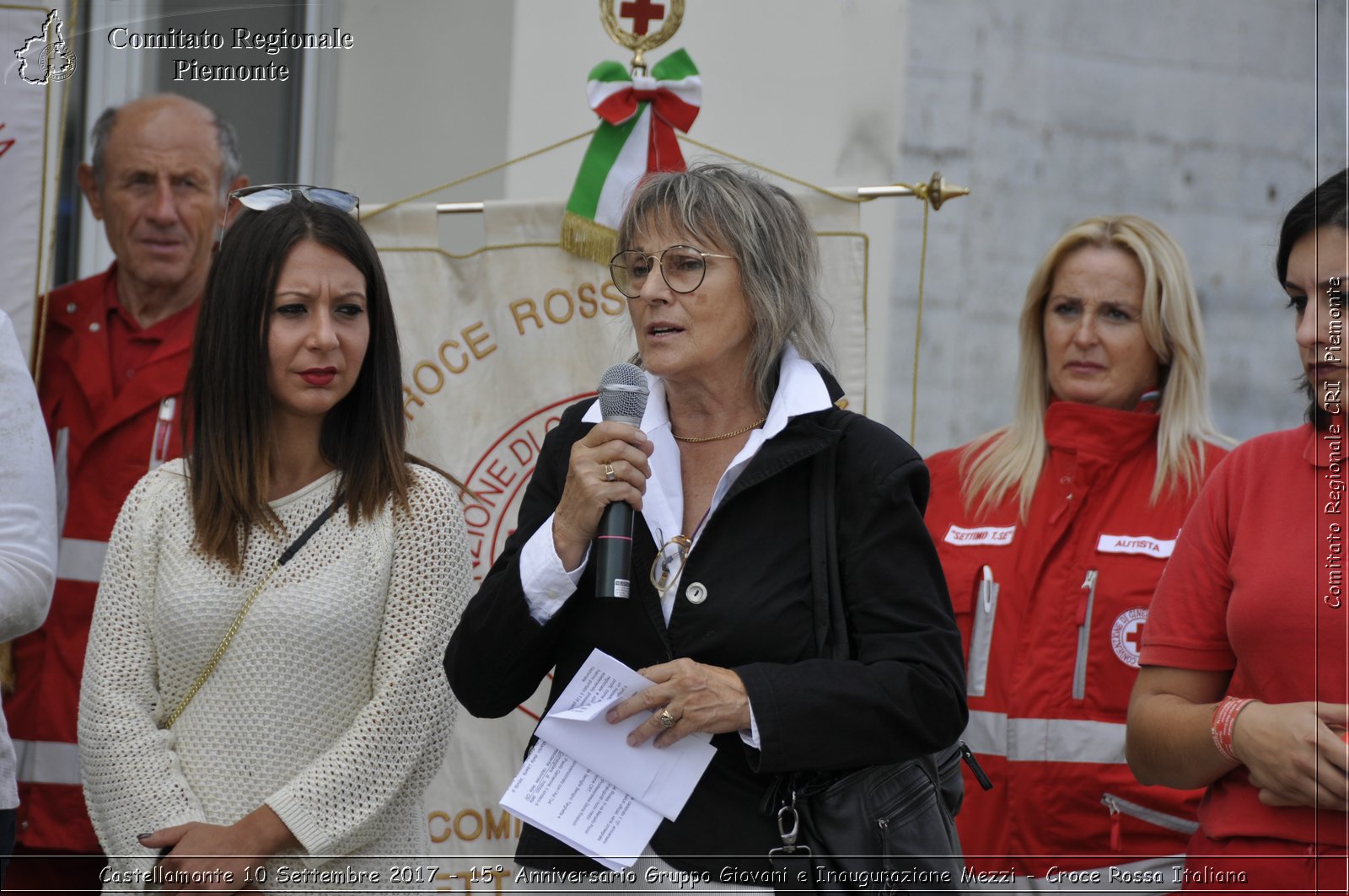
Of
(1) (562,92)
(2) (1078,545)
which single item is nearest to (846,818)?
(2) (1078,545)

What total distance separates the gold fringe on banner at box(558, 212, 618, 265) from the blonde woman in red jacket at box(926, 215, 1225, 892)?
117cm

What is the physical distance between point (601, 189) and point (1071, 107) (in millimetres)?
2930

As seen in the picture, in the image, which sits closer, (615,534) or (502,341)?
(615,534)

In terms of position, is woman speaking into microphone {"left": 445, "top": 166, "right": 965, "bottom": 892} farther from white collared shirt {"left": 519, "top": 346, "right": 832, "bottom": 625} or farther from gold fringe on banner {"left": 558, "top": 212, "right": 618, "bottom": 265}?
gold fringe on banner {"left": 558, "top": 212, "right": 618, "bottom": 265}

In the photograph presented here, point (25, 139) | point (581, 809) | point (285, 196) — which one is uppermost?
point (25, 139)

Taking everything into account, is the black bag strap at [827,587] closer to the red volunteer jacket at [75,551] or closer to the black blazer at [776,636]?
the black blazer at [776,636]

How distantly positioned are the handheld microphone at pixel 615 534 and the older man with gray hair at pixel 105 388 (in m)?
1.80

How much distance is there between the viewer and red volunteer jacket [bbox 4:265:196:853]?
392 cm

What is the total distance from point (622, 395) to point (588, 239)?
4.76 ft

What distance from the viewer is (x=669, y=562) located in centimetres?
262

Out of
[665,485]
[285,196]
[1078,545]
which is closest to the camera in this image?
[665,485]

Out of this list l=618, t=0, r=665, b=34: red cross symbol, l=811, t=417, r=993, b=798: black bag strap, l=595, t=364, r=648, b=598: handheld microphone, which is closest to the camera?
l=595, t=364, r=648, b=598: handheld microphone

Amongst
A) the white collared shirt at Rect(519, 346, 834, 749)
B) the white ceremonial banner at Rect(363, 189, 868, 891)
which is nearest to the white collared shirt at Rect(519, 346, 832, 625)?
the white collared shirt at Rect(519, 346, 834, 749)

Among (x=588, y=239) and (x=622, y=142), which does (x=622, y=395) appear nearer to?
(x=588, y=239)
